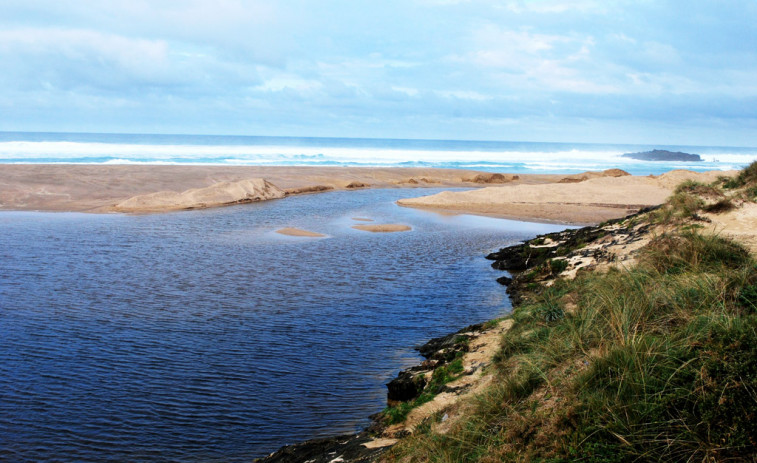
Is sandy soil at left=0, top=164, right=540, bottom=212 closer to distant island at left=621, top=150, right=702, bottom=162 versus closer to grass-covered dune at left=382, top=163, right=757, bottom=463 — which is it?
grass-covered dune at left=382, top=163, right=757, bottom=463

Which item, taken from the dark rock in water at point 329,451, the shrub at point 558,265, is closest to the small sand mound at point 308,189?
the shrub at point 558,265

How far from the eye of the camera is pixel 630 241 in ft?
36.3

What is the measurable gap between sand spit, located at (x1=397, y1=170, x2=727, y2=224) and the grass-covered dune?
18.8 meters

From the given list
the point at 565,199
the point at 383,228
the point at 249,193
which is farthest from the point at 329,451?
the point at 249,193

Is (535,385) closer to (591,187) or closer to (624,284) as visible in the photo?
(624,284)

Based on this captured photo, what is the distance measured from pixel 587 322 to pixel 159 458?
415 centimetres

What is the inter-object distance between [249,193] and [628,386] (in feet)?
86.3

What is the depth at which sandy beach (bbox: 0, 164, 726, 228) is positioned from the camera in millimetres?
24906

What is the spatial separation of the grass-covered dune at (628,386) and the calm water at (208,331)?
182 cm

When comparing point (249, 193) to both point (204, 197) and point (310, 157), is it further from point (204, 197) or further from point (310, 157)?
point (310, 157)

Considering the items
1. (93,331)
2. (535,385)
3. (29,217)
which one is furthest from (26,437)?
(29,217)

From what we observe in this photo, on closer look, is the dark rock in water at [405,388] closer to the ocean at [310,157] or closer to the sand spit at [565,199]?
the sand spit at [565,199]

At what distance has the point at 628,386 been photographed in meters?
4.00

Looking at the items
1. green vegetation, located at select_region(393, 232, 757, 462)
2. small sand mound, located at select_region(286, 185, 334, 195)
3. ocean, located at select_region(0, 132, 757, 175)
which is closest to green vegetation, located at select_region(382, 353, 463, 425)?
green vegetation, located at select_region(393, 232, 757, 462)
